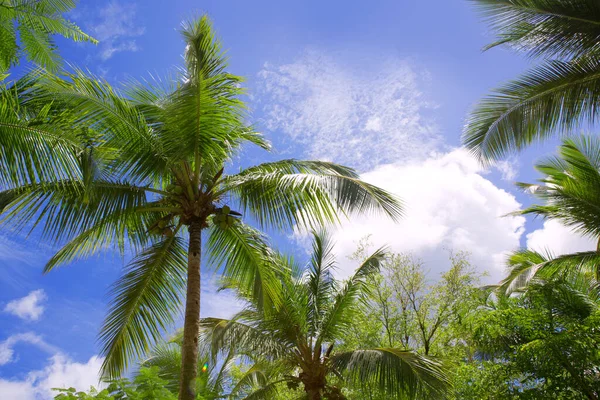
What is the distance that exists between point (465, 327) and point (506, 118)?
749 cm

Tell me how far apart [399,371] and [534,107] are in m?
5.80

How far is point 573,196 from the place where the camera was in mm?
12297

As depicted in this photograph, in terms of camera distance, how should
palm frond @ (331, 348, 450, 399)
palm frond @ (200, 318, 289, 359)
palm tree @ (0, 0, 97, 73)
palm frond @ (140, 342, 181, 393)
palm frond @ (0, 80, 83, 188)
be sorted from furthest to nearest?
1. palm frond @ (140, 342, 181, 393)
2. palm frond @ (200, 318, 289, 359)
3. palm frond @ (331, 348, 450, 399)
4. palm tree @ (0, 0, 97, 73)
5. palm frond @ (0, 80, 83, 188)

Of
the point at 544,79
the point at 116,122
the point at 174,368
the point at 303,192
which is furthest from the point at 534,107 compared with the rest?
the point at 174,368

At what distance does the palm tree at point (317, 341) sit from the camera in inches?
447

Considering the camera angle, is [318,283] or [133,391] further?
[318,283]

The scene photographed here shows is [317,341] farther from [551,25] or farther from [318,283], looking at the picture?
[551,25]

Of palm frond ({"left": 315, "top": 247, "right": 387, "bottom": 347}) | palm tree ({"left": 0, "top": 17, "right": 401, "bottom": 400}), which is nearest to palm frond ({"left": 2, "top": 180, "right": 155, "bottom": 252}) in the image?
palm tree ({"left": 0, "top": 17, "right": 401, "bottom": 400})

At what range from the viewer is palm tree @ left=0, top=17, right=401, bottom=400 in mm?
8078

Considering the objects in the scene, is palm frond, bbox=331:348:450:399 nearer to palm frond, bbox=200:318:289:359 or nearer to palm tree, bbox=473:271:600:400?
palm tree, bbox=473:271:600:400

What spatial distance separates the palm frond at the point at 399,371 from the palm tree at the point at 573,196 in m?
3.92

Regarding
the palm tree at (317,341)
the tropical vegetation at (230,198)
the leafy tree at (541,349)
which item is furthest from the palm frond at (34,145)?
the leafy tree at (541,349)

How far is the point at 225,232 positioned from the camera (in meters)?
9.31

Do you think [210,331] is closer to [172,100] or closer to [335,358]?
[335,358]
